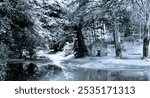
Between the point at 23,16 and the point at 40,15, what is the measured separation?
231 mm

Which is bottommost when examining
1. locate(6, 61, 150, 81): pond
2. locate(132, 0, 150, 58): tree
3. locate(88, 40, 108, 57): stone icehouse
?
locate(6, 61, 150, 81): pond

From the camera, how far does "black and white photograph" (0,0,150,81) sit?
3.85 m

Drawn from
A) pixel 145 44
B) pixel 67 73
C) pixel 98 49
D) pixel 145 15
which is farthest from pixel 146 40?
pixel 67 73

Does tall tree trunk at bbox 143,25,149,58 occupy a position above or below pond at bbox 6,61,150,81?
above

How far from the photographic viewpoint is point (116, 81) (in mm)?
3768

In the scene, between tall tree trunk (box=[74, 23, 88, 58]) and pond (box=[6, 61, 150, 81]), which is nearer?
pond (box=[6, 61, 150, 81])

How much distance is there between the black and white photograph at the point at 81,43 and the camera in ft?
12.6

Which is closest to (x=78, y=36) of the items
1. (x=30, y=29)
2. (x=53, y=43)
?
(x=53, y=43)

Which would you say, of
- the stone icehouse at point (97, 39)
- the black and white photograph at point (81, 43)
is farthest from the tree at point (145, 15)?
the stone icehouse at point (97, 39)

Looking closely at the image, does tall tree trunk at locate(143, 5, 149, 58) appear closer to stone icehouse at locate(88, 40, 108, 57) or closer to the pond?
the pond

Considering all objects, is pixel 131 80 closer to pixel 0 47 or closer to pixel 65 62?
pixel 65 62

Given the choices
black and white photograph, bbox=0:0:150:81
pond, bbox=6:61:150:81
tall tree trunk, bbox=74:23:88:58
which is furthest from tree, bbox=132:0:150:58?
tall tree trunk, bbox=74:23:88:58

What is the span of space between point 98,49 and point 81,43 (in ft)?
0.62

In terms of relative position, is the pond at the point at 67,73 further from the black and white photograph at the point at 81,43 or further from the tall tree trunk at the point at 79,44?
the tall tree trunk at the point at 79,44
